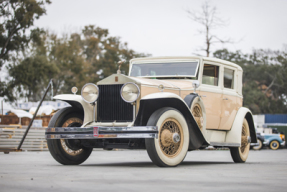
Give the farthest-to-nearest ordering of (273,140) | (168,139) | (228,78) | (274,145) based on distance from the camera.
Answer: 1. (273,140)
2. (274,145)
3. (228,78)
4. (168,139)

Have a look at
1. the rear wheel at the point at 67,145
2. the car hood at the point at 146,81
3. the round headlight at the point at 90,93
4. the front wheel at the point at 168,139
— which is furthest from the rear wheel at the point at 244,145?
the round headlight at the point at 90,93

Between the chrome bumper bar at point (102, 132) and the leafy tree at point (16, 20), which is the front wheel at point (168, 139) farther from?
the leafy tree at point (16, 20)

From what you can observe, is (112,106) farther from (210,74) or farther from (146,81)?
(210,74)

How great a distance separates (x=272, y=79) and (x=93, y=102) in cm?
5503

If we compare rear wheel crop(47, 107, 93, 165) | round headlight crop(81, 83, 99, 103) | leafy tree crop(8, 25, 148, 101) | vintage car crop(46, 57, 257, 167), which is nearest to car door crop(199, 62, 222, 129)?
vintage car crop(46, 57, 257, 167)

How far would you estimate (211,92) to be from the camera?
10750mm

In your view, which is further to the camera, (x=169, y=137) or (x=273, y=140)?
(x=273, y=140)

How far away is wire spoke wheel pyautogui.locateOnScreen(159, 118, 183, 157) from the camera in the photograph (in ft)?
27.7

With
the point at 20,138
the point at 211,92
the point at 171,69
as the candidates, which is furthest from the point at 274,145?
the point at 171,69

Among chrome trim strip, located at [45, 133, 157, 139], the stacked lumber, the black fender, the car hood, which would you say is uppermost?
the car hood

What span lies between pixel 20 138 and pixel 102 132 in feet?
38.8

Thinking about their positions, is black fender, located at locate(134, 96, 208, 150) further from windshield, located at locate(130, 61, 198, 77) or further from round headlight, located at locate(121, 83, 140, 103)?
windshield, located at locate(130, 61, 198, 77)

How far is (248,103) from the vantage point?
181 ft

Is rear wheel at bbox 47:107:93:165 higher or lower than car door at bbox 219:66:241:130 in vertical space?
lower
